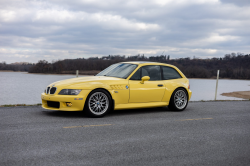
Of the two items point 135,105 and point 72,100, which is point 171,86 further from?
point 72,100

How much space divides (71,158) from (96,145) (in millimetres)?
777

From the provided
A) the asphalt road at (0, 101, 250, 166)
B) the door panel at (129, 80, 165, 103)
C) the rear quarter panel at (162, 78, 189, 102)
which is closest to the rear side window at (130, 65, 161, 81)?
the door panel at (129, 80, 165, 103)

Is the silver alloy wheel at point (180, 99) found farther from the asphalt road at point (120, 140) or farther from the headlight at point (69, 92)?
the headlight at point (69, 92)

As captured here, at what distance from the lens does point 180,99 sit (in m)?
9.16

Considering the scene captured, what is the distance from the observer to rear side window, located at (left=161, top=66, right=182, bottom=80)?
8.97m

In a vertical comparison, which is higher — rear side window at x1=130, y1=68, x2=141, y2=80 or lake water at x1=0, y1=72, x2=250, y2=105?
rear side window at x1=130, y1=68, x2=141, y2=80

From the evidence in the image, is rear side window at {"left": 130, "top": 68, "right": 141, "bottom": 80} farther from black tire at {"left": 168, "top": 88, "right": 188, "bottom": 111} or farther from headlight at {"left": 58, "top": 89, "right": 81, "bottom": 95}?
headlight at {"left": 58, "top": 89, "right": 81, "bottom": 95}

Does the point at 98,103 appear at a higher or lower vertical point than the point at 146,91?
lower

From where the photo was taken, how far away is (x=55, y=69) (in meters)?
102

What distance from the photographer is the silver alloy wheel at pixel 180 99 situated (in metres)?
9.05

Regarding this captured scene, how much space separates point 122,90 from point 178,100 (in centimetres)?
241

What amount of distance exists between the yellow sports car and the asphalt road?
380mm

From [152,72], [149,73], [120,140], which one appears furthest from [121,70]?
[120,140]

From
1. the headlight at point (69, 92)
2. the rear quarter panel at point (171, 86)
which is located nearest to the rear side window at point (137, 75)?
the rear quarter panel at point (171, 86)
